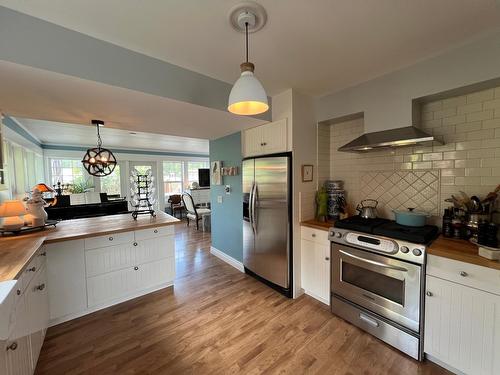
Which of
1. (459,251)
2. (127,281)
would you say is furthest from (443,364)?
(127,281)

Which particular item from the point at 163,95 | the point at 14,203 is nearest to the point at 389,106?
A: the point at 163,95

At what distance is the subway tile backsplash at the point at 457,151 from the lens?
1.73m

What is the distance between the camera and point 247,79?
1142 millimetres

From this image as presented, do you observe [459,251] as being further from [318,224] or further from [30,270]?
[30,270]

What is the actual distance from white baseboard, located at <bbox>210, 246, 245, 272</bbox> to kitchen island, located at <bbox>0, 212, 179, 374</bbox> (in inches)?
38.5

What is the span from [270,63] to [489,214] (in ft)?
7.11

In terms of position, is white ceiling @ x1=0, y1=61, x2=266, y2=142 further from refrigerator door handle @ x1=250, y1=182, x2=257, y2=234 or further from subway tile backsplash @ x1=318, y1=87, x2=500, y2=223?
subway tile backsplash @ x1=318, y1=87, x2=500, y2=223

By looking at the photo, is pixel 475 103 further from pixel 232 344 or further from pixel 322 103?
pixel 232 344

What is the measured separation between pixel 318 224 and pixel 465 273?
1.19m

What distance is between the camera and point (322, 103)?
2609 millimetres

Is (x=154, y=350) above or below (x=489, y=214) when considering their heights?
below

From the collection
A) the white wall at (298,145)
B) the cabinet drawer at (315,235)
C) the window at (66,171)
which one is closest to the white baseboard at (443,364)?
the cabinet drawer at (315,235)

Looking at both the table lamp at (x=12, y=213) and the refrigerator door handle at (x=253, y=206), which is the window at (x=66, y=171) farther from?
the refrigerator door handle at (x=253, y=206)

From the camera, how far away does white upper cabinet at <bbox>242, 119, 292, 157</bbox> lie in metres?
2.46
